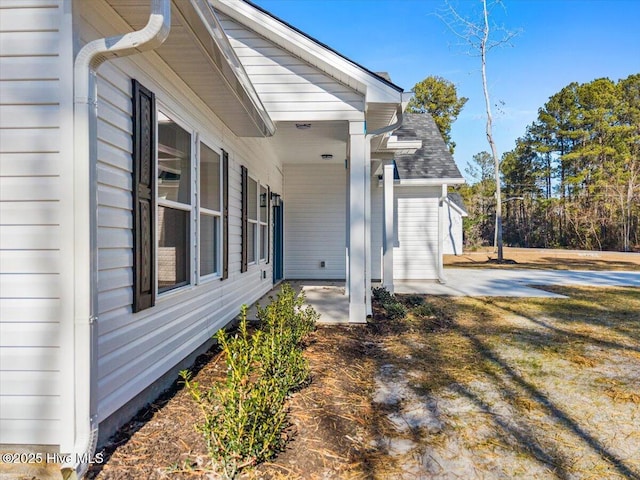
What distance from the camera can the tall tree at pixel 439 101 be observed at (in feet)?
83.8

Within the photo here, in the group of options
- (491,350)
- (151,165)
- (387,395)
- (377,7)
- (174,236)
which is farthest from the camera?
(377,7)

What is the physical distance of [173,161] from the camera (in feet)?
11.3

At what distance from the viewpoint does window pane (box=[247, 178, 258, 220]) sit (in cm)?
636

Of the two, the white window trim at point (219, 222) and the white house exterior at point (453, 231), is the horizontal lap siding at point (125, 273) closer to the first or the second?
the white window trim at point (219, 222)

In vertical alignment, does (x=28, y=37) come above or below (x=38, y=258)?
above

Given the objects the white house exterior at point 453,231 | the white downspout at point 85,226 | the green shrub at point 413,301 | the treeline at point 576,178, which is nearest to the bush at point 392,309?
the green shrub at point 413,301

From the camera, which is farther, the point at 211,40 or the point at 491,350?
the point at 491,350

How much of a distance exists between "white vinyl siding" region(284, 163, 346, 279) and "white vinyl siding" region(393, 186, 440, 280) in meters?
1.46

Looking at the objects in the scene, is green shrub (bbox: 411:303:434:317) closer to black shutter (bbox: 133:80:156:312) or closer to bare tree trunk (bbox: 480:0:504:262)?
black shutter (bbox: 133:80:156:312)

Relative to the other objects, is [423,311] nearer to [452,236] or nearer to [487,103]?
[487,103]

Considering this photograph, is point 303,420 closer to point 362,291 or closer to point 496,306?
point 362,291

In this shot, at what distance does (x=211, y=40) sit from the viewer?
2779mm

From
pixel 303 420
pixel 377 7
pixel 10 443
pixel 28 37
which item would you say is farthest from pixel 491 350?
pixel 377 7

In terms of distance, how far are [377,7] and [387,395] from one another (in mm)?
12309
